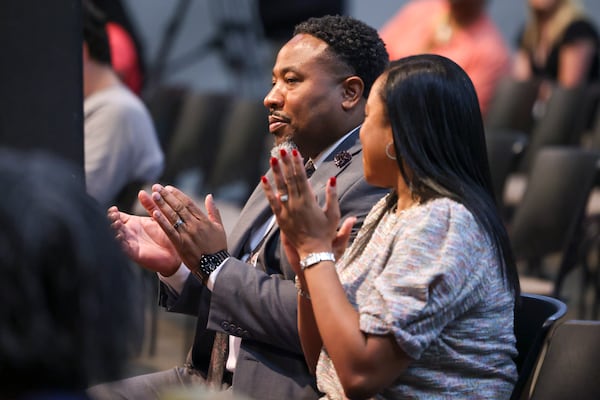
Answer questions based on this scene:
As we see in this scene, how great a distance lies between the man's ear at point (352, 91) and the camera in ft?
6.62

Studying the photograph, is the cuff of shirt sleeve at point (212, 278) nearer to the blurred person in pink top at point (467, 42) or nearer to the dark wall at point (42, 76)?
the dark wall at point (42, 76)

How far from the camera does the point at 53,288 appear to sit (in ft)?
2.78

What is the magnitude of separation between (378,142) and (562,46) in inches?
154

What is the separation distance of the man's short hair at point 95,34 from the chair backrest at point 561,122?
86.6 inches

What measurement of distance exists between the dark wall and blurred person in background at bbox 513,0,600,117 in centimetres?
357

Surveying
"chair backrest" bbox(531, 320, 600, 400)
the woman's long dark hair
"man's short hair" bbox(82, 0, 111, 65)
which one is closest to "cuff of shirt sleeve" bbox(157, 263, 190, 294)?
the woman's long dark hair

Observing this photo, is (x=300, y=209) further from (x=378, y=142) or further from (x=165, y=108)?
(x=165, y=108)

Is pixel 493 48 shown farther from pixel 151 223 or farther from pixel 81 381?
pixel 81 381

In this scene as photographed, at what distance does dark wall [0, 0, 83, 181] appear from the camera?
1.77 meters

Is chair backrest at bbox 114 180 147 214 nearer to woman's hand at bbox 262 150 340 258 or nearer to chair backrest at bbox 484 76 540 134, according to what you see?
woman's hand at bbox 262 150 340 258

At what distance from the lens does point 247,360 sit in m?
1.86

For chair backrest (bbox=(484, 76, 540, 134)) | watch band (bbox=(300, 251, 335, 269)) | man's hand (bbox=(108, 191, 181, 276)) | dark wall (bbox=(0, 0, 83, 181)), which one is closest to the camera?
watch band (bbox=(300, 251, 335, 269))

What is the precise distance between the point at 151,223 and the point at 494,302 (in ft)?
2.42

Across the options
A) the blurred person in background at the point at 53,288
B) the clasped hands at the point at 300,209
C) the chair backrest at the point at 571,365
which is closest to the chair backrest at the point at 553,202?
the chair backrest at the point at 571,365
